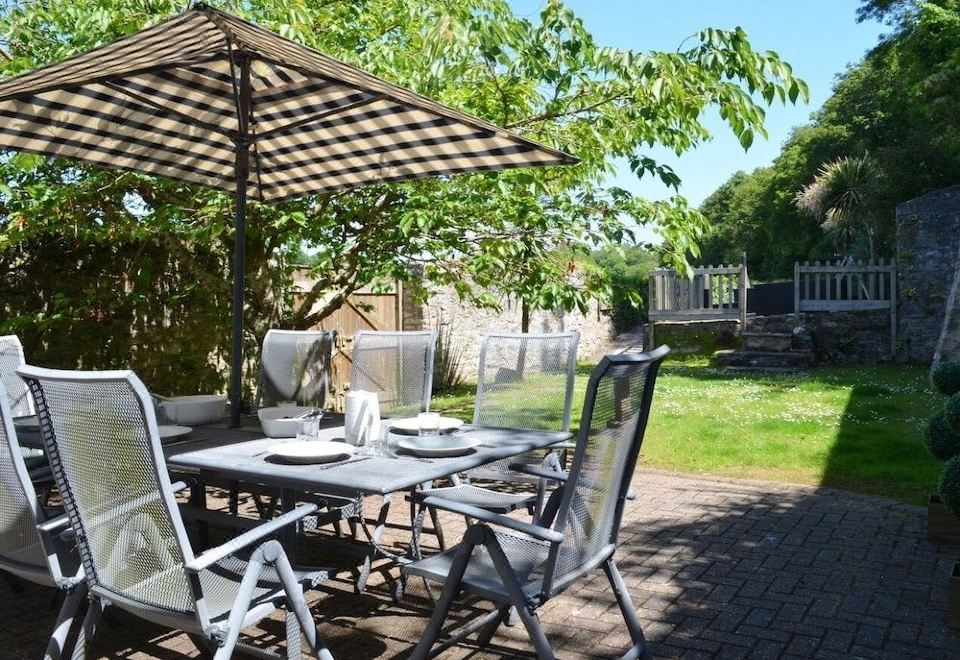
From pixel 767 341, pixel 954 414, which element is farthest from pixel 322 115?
pixel 767 341

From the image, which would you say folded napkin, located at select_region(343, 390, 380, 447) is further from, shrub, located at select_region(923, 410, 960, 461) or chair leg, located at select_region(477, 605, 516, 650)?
shrub, located at select_region(923, 410, 960, 461)

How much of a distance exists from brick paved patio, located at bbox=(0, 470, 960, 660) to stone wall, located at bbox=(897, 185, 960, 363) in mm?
10072

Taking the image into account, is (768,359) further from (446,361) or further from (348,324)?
(348,324)

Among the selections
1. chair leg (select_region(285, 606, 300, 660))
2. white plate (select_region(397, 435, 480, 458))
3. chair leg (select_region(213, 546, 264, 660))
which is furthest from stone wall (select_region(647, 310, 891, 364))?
chair leg (select_region(213, 546, 264, 660))

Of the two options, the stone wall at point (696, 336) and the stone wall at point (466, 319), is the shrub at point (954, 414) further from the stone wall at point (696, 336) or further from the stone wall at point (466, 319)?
the stone wall at point (696, 336)

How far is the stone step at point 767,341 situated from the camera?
1362cm

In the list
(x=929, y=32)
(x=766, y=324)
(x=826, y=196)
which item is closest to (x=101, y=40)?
(x=766, y=324)

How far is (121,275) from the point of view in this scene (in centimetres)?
782

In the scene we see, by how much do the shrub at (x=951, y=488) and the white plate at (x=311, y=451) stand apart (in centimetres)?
243

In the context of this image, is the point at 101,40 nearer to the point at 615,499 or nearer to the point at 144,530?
the point at 144,530

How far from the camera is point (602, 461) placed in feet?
7.87

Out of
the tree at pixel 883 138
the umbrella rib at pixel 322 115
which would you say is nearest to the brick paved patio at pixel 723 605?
the umbrella rib at pixel 322 115

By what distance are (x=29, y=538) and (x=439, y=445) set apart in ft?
4.43

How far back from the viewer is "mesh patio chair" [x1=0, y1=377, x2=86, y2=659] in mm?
2348
